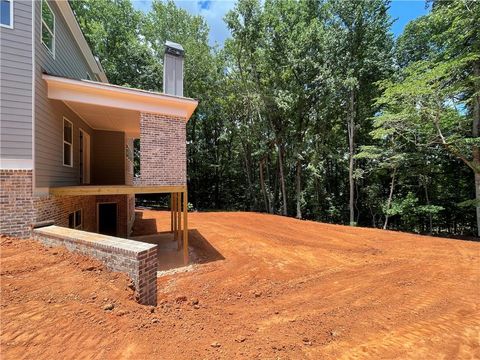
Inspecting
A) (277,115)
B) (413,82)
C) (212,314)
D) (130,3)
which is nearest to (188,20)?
(130,3)

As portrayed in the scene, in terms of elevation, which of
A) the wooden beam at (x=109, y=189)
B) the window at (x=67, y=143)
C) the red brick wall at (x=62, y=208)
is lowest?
the red brick wall at (x=62, y=208)

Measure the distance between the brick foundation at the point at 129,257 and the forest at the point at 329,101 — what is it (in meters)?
12.6

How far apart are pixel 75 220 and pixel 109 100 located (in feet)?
12.5

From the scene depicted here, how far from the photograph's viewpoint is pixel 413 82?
11.5m

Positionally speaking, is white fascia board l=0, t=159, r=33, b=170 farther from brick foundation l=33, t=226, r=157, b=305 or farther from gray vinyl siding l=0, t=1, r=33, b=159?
brick foundation l=33, t=226, r=157, b=305

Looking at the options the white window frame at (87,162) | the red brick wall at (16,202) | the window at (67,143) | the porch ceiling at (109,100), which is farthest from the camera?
the white window frame at (87,162)

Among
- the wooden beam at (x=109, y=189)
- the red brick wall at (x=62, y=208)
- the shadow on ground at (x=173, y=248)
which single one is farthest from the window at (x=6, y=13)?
the shadow on ground at (x=173, y=248)

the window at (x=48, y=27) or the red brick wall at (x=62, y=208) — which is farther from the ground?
the window at (x=48, y=27)

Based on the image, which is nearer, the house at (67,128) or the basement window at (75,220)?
the house at (67,128)

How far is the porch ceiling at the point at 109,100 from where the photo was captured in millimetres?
6160

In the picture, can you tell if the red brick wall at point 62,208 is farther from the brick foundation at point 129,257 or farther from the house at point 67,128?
the brick foundation at point 129,257

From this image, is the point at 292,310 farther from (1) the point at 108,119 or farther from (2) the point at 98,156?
(2) the point at 98,156

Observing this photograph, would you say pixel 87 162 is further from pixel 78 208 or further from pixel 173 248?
pixel 173 248

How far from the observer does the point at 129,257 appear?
3.88 metres
